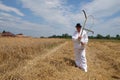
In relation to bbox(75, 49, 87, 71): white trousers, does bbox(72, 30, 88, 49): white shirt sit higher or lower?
higher

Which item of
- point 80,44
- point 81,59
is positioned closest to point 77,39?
point 80,44

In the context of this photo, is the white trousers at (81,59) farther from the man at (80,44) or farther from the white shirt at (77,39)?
the white shirt at (77,39)

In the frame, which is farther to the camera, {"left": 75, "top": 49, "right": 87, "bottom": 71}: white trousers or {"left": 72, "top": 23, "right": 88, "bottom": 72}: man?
{"left": 75, "top": 49, "right": 87, "bottom": 71}: white trousers

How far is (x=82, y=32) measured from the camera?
9555 millimetres

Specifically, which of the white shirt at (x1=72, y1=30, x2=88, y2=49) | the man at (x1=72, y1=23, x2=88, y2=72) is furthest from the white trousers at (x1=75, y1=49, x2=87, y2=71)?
the white shirt at (x1=72, y1=30, x2=88, y2=49)

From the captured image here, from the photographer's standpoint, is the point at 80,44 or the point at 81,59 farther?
the point at 81,59

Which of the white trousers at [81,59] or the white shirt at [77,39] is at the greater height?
the white shirt at [77,39]

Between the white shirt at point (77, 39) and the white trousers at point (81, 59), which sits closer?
the white shirt at point (77, 39)

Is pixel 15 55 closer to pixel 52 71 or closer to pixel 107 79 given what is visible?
pixel 52 71

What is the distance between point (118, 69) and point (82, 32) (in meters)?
3.77

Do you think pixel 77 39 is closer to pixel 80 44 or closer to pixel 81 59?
pixel 80 44

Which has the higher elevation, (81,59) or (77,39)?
(77,39)

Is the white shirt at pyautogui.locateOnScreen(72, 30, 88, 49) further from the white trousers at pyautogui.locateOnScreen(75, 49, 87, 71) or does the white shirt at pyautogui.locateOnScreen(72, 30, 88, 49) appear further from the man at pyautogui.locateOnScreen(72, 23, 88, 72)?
the white trousers at pyautogui.locateOnScreen(75, 49, 87, 71)

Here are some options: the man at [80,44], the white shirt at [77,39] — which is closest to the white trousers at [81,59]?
the man at [80,44]
